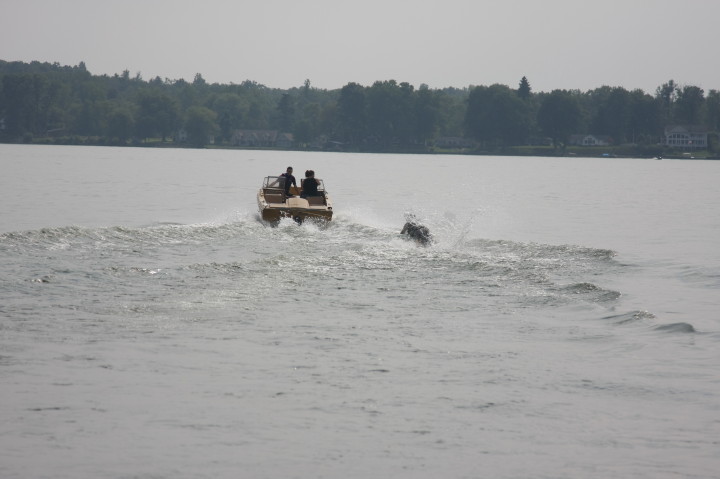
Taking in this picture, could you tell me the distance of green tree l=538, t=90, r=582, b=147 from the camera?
181625mm

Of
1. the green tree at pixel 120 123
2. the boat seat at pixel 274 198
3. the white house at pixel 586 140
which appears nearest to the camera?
the boat seat at pixel 274 198

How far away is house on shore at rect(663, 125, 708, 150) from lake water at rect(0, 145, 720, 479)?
180 metres

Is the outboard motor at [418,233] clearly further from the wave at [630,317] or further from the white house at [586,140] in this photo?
the white house at [586,140]

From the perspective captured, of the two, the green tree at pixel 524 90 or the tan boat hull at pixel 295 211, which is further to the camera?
the green tree at pixel 524 90

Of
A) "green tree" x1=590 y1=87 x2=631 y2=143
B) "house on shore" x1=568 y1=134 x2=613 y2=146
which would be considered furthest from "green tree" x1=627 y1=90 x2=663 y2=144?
"house on shore" x1=568 y1=134 x2=613 y2=146

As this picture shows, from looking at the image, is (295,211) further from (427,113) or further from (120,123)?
(120,123)

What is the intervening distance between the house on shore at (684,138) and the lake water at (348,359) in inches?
7068

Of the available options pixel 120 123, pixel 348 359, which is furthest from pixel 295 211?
pixel 120 123

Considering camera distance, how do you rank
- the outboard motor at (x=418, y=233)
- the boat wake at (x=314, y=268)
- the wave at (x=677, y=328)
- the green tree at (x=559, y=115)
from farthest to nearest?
the green tree at (x=559, y=115)
the outboard motor at (x=418, y=233)
the boat wake at (x=314, y=268)
the wave at (x=677, y=328)

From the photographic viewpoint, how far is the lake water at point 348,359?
8.30m

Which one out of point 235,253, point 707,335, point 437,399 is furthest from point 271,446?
point 235,253

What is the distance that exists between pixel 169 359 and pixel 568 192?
184 feet

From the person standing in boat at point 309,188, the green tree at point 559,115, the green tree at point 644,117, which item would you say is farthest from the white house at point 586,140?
the person standing in boat at point 309,188

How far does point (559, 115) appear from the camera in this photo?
182 metres
